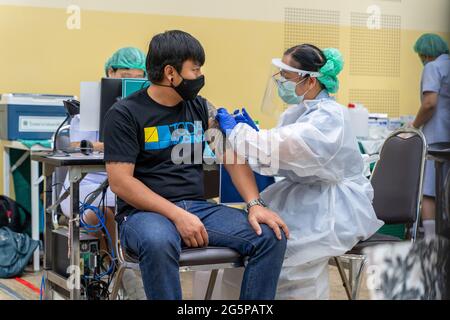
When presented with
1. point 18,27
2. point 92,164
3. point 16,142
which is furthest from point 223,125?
point 18,27

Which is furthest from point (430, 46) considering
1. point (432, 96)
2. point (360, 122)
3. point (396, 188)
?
point (396, 188)

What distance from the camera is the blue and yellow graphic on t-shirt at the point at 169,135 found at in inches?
80.4

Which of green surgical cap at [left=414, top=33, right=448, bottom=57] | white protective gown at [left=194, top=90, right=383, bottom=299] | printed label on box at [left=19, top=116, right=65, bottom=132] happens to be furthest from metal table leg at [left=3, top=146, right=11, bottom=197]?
green surgical cap at [left=414, top=33, right=448, bottom=57]

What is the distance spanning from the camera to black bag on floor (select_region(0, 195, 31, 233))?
12.7 feet

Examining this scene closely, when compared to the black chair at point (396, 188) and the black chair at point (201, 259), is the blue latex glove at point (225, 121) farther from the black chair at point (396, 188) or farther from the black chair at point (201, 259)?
the black chair at point (396, 188)

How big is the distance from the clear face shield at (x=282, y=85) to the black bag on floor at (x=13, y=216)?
205 centimetres

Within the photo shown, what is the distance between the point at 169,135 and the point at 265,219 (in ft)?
1.30

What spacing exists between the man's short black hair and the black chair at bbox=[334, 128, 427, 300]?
2.76 feet

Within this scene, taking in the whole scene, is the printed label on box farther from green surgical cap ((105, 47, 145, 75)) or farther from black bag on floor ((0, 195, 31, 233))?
green surgical cap ((105, 47, 145, 75))

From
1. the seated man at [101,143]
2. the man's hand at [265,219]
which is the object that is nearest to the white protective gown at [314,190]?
the man's hand at [265,219]

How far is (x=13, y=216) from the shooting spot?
391 cm

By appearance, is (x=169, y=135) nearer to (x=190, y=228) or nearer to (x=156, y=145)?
(x=156, y=145)
